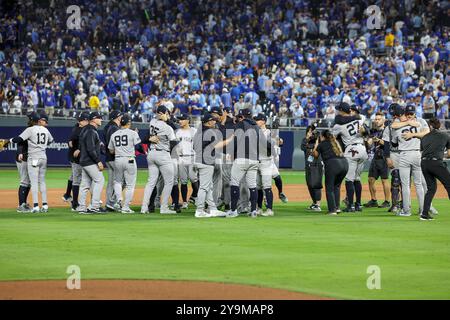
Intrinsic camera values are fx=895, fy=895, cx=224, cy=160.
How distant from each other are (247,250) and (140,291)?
324cm

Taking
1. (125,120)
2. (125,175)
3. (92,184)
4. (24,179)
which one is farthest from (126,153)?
(24,179)

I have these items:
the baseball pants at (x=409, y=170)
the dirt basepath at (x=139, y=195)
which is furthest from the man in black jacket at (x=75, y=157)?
the baseball pants at (x=409, y=170)

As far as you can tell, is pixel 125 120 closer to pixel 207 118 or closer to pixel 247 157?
pixel 207 118

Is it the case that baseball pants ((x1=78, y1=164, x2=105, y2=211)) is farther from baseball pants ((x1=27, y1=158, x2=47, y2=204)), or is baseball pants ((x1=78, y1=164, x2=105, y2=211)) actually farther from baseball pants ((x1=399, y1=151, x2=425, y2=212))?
baseball pants ((x1=399, y1=151, x2=425, y2=212))

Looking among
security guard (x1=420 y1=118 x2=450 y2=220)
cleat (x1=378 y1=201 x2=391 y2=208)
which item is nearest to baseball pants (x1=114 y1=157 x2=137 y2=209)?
cleat (x1=378 y1=201 x2=391 y2=208)

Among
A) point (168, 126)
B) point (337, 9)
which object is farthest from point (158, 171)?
point (337, 9)

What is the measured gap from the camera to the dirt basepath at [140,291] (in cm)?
952

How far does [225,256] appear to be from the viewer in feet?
40.4

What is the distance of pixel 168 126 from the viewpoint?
17891 mm

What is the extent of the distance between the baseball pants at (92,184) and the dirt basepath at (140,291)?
7.86 meters

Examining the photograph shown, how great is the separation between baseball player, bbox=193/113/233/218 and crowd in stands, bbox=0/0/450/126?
14723 millimetres

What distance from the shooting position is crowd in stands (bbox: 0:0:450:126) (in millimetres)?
33781

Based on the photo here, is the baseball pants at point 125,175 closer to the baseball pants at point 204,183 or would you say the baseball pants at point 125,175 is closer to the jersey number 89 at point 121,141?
the jersey number 89 at point 121,141

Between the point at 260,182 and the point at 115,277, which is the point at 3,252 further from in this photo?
the point at 260,182
